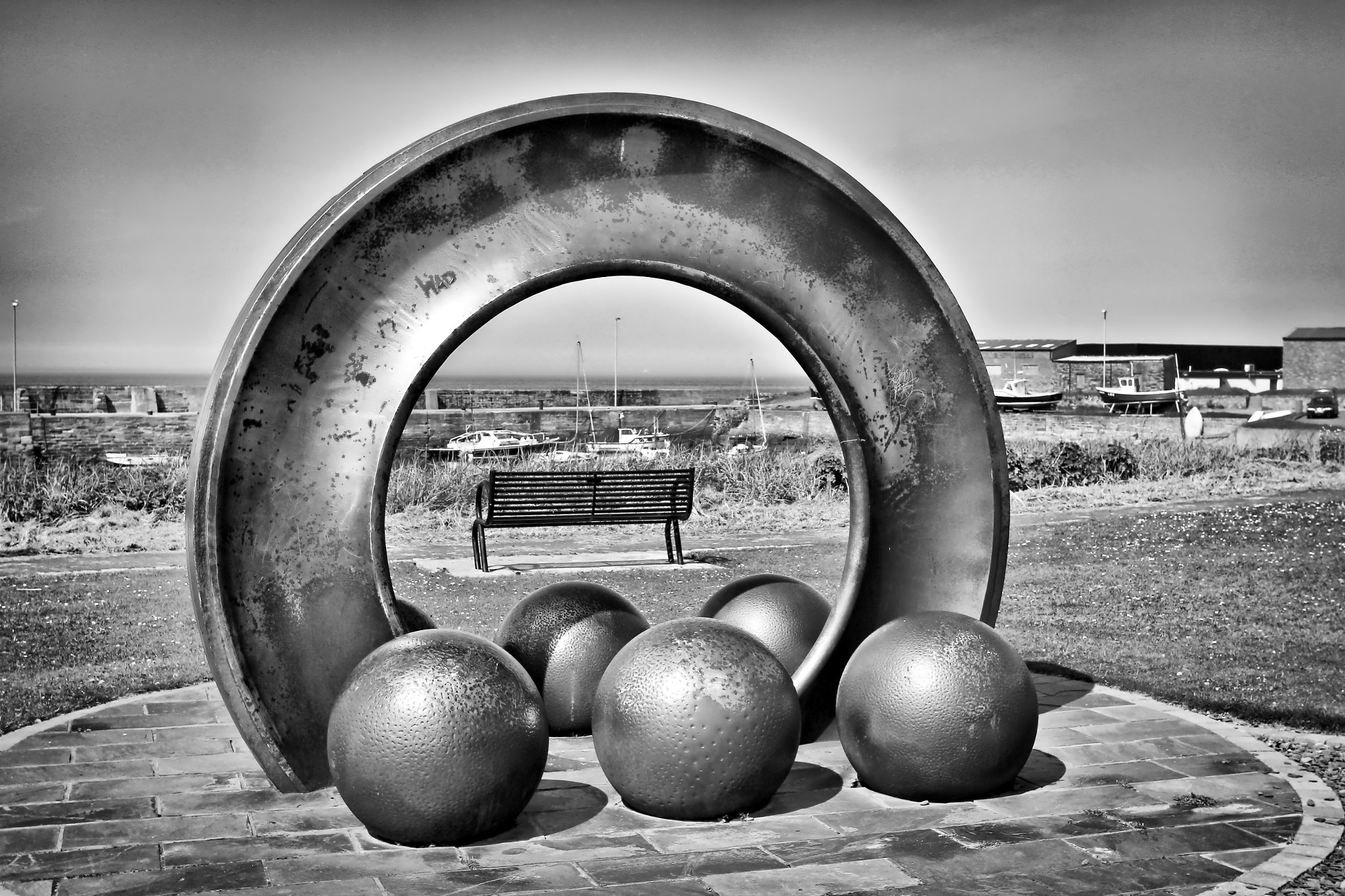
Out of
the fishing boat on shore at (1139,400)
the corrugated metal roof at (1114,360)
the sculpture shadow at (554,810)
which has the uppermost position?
the corrugated metal roof at (1114,360)

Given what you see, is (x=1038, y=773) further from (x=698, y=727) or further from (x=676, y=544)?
(x=676, y=544)

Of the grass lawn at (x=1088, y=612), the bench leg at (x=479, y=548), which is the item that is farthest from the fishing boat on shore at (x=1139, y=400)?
the bench leg at (x=479, y=548)

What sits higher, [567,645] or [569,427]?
[569,427]

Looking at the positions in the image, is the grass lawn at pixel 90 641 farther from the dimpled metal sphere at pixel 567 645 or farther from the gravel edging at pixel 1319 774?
the gravel edging at pixel 1319 774

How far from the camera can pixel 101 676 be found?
32.6ft

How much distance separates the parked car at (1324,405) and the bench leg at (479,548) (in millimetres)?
46055

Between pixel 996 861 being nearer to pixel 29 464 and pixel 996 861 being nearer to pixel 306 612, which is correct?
pixel 306 612

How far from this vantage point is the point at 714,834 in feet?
20.4

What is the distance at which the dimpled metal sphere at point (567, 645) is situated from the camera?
800 centimetres

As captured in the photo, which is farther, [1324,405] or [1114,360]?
[1114,360]

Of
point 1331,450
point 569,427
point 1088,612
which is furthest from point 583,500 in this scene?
point 569,427

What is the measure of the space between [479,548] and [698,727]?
9.25 metres

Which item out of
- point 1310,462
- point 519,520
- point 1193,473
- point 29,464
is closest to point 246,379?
point 519,520

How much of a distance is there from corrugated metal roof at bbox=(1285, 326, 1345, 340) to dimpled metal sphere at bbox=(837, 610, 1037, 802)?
2866 inches
